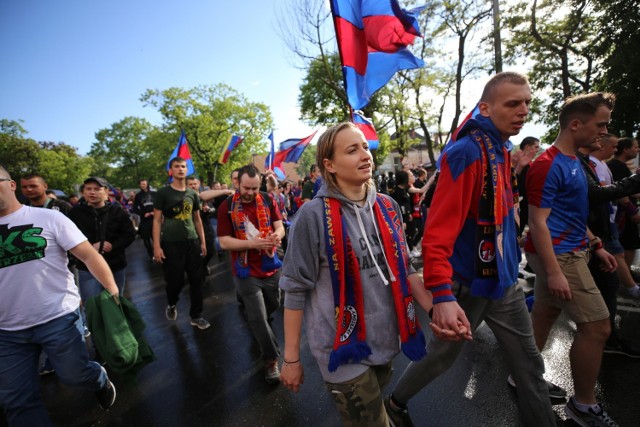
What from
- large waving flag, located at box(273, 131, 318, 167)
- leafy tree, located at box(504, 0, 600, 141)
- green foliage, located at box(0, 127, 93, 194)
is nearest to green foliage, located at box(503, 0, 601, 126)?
leafy tree, located at box(504, 0, 600, 141)

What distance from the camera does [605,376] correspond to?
9.23ft

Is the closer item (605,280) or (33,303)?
(33,303)

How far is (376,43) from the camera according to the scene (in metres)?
3.35

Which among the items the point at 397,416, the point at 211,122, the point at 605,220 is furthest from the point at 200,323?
the point at 211,122

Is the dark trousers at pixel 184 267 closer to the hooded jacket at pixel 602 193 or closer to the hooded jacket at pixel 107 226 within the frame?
the hooded jacket at pixel 107 226

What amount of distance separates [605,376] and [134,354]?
3.87 metres

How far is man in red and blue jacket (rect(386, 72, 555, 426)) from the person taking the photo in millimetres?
1724

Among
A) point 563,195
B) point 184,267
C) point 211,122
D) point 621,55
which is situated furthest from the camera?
point 211,122

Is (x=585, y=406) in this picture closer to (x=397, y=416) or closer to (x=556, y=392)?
(x=556, y=392)

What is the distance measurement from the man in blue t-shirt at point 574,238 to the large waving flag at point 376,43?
1.52 meters

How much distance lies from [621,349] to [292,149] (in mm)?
7694

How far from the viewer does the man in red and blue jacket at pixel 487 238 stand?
67.9 inches

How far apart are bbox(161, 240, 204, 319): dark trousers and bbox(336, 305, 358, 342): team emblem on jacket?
3.55 metres

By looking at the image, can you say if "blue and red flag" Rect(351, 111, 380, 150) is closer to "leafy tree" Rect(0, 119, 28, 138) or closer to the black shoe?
the black shoe
